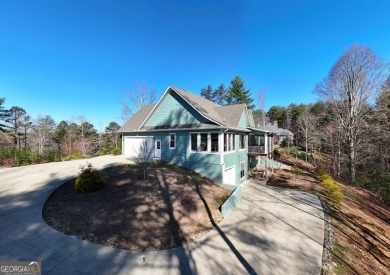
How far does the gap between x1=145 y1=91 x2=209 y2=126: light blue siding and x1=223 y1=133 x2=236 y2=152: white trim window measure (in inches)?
77.6

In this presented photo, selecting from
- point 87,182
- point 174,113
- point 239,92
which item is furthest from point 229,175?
point 239,92

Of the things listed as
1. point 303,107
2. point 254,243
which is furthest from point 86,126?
point 303,107

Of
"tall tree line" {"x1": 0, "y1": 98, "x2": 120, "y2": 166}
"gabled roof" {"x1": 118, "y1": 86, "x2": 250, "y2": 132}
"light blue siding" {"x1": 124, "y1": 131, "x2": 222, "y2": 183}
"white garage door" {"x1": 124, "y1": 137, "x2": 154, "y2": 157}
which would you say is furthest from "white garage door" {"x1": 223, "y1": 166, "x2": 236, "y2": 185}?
"tall tree line" {"x1": 0, "y1": 98, "x2": 120, "y2": 166}

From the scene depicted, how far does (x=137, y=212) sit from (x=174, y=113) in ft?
32.8

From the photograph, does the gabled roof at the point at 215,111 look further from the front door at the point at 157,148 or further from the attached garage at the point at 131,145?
the front door at the point at 157,148

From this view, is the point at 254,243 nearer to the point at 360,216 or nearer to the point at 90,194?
the point at 90,194

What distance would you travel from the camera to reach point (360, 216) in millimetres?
10523

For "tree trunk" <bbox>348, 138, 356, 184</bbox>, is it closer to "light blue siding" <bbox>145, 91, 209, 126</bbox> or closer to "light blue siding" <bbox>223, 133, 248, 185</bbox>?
"light blue siding" <bbox>223, 133, 248, 185</bbox>

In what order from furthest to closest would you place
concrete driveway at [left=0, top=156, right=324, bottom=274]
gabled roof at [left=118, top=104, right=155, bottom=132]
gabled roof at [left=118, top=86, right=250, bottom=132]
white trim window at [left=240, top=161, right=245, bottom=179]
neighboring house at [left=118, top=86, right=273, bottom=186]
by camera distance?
gabled roof at [left=118, top=104, right=155, bottom=132]
white trim window at [left=240, top=161, right=245, bottom=179]
gabled roof at [left=118, top=86, right=250, bottom=132]
neighboring house at [left=118, top=86, right=273, bottom=186]
concrete driveway at [left=0, top=156, right=324, bottom=274]

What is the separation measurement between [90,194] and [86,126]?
37.6 metres

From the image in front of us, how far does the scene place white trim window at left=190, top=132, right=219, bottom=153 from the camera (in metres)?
13.4

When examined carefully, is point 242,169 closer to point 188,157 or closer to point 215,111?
point 188,157

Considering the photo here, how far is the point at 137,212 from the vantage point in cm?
730

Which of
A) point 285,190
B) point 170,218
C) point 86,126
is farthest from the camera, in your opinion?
point 86,126
